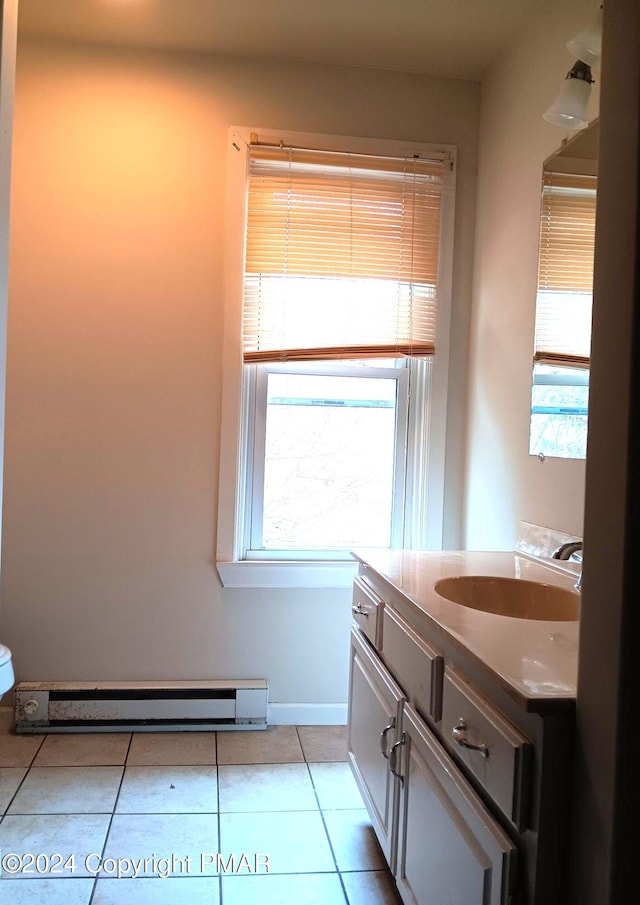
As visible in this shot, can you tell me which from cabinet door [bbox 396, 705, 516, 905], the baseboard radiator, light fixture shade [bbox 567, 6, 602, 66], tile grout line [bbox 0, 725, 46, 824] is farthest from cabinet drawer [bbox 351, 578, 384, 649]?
light fixture shade [bbox 567, 6, 602, 66]

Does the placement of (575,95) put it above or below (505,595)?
above

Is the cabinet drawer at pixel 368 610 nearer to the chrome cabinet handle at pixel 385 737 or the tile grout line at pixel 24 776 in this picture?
the chrome cabinet handle at pixel 385 737

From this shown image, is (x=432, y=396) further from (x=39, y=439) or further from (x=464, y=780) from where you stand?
(x=464, y=780)

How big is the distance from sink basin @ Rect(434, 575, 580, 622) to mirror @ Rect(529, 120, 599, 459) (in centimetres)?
38

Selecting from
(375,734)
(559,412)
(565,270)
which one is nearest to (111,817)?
(375,734)

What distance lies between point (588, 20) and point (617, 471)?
166 cm

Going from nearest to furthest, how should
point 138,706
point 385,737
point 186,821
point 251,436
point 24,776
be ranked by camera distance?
point 385,737 < point 186,821 < point 24,776 < point 138,706 < point 251,436

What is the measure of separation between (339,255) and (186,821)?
2017 mm

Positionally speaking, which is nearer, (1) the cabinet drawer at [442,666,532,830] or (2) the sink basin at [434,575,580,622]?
(1) the cabinet drawer at [442,666,532,830]

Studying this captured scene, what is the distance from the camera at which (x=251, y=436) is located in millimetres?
2760

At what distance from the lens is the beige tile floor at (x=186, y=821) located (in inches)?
69.7

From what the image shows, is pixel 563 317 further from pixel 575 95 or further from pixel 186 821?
pixel 186 821

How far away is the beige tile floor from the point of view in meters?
1.77

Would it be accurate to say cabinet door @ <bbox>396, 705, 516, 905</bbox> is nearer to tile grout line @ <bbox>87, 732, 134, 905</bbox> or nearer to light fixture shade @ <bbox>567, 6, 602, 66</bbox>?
tile grout line @ <bbox>87, 732, 134, 905</bbox>
